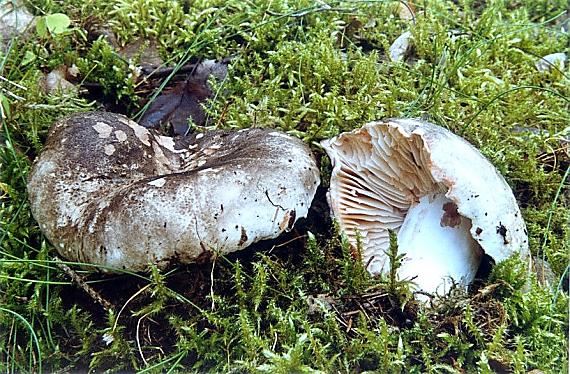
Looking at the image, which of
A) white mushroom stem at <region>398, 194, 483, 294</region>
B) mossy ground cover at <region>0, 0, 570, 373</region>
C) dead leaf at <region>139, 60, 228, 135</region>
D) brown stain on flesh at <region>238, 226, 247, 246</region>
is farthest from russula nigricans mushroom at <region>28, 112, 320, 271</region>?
dead leaf at <region>139, 60, 228, 135</region>

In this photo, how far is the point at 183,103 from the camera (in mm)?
2596

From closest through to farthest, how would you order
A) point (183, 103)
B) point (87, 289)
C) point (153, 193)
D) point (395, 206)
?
point (153, 193) → point (87, 289) → point (395, 206) → point (183, 103)

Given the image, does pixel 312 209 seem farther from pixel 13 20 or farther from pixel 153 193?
pixel 13 20

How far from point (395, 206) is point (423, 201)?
15cm

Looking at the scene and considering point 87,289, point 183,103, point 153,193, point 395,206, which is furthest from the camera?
point 183,103

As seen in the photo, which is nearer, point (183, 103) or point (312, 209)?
point (312, 209)

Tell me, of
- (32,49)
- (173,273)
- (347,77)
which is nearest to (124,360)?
(173,273)

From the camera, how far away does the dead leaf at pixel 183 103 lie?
2.52 meters

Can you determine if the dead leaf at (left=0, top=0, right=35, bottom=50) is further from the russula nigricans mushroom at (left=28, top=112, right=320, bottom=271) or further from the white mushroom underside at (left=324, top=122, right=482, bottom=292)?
the white mushroom underside at (left=324, top=122, right=482, bottom=292)

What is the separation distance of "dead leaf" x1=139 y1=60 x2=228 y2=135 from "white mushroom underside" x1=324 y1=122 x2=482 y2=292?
81 cm

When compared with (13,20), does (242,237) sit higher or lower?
lower

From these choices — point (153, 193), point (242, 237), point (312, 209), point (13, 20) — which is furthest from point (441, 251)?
point (13, 20)

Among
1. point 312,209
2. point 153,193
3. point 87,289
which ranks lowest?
point 87,289

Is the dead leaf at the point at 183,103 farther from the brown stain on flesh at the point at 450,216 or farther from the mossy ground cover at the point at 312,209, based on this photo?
the brown stain on flesh at the point at 450,216
